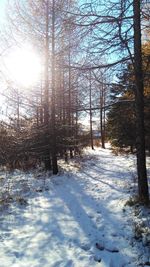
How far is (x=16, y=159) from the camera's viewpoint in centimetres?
1293

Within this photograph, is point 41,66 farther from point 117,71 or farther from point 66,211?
point 66,211

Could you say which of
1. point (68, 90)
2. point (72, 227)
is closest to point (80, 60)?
point (68, 90)

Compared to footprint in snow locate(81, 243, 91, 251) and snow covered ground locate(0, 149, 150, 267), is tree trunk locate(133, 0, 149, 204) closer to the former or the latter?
snow covered ground locate(0, 149, 150, 267)

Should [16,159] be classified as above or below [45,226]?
above

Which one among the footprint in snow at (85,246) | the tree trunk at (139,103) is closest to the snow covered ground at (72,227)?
the footprint in snow at (85,246)

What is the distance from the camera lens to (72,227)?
643 cm

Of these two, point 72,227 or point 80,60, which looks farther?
point 80,60

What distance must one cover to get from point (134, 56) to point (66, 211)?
4461mm

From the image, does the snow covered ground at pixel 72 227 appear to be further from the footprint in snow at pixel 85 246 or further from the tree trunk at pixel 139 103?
the tree trunk at pixel 139 103

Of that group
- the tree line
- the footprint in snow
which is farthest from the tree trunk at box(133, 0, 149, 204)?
the footprint in snow

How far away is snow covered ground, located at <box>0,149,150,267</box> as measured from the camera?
499 centimetres

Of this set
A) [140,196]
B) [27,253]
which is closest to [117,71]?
[140,196]

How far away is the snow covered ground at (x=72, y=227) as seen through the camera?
499cm

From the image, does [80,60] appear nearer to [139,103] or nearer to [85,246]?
[139,103]
